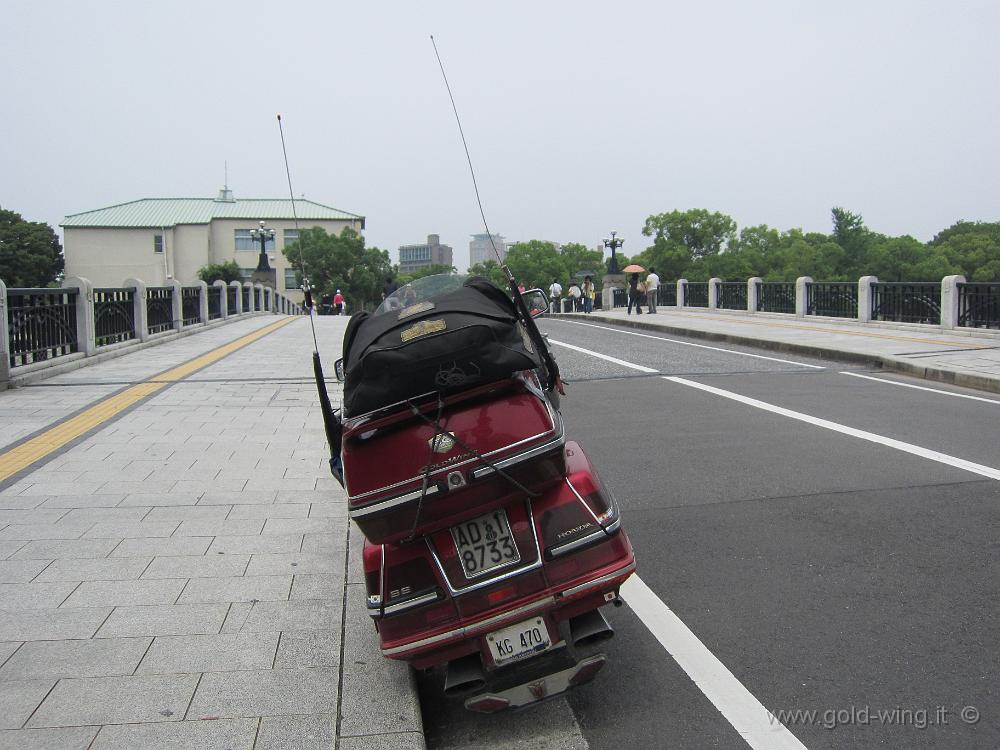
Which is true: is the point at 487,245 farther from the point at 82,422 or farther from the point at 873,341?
the point at 873,341

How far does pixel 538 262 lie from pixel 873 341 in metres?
113

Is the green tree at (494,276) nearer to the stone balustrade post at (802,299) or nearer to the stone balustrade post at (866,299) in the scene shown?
the stone balustrade post at (866,299)

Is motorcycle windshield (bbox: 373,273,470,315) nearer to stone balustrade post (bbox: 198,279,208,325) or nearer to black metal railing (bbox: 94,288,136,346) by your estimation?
black metal railing (bbox: 94,288,136,346)

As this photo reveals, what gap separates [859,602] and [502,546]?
2.07m

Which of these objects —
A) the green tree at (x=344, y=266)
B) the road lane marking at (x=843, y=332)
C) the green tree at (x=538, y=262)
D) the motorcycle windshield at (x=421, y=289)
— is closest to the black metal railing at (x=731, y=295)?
the road lane marking at (x=843, y=332)

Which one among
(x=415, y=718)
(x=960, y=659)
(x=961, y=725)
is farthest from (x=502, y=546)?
(x=960, y=659)

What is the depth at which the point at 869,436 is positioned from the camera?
8.47 meters

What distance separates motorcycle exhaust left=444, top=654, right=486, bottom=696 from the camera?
3400mm

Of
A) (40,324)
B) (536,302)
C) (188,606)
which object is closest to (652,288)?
(40,324)

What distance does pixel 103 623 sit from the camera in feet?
13.7

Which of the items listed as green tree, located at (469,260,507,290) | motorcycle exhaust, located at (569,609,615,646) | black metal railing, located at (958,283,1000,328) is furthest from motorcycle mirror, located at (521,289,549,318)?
black metal railing, located at (958,283,1000,328)

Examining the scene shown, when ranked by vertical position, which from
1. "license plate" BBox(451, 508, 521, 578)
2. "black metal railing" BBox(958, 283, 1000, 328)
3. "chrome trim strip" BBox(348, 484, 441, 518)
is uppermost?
"black metal railing" BBox(958, 283, 1000, 328)

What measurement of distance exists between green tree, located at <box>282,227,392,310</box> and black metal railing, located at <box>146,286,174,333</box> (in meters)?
53.7

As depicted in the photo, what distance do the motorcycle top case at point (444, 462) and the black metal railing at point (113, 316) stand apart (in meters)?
14.3
